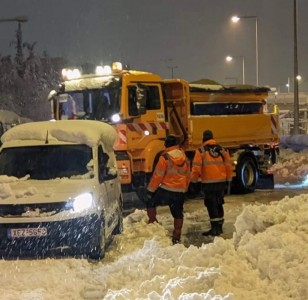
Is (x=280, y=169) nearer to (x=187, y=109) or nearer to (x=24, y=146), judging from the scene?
(x=187, y=109)

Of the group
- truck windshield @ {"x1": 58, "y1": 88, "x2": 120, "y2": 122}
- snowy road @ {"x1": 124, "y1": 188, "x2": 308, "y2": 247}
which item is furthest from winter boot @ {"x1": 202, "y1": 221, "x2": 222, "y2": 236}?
truck windshield @ {"x1": 58, "y1": 88, "x2": 120, "y2": 122}

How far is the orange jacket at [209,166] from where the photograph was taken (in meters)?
9.98

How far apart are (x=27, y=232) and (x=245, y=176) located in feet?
30.9

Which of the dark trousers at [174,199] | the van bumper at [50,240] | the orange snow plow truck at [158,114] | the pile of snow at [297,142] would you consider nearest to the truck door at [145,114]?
the orange snow plow truck at [158,114]

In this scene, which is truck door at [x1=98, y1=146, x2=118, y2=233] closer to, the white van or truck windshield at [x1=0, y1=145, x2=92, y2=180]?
the white van

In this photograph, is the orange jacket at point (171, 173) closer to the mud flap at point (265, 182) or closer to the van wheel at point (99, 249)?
the van wheel at point (99, 249)

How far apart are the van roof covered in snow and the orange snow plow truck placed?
3311mm

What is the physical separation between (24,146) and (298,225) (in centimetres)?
427

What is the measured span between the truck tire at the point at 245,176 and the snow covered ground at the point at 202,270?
7.48 metres

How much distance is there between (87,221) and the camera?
25.5 feet

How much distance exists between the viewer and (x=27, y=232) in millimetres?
7613

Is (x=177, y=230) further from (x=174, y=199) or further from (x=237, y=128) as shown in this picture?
(x=237, y=128)

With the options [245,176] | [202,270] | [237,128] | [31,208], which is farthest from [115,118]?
[202,270]

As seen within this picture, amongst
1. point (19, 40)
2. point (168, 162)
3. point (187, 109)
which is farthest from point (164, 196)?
point (19, 40)
